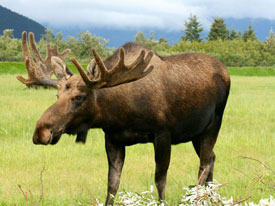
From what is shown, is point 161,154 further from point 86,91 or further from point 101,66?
point 101,66

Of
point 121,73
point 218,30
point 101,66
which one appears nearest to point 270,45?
point 218,30

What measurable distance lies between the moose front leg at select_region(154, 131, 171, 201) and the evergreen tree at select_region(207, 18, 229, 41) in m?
76.1

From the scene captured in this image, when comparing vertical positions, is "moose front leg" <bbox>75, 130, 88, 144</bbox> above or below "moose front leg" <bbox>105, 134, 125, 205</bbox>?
above

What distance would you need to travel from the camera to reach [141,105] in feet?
14.1

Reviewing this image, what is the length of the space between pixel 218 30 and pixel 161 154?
252 feet

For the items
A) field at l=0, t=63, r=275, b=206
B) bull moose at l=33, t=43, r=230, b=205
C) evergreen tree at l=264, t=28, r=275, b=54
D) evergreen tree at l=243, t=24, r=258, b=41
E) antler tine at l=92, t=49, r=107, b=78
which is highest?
evergreen tree at l=243, t=24, r=258, b=41

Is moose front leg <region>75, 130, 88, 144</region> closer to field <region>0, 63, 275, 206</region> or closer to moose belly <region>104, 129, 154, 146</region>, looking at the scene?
moose belly <region>104, 129, 154, 146</region>

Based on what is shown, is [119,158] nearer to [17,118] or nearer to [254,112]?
[17,118]

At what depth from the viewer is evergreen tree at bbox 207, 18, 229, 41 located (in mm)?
77744

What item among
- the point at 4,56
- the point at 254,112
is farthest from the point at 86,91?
the point at 4,56

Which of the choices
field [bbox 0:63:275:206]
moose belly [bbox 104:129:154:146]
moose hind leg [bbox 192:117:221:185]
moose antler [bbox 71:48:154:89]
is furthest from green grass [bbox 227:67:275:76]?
moose antler [bbox 71:48:154:89]

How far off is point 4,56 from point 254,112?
45951mm

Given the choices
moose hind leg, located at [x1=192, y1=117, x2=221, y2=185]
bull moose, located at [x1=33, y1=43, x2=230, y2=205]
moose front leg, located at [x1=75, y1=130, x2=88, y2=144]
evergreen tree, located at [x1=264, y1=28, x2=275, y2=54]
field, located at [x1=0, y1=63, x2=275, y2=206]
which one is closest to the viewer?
bull moose, located at [x1=33, y1=43, x2=230, y2=205]

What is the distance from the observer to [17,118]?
11.4m
